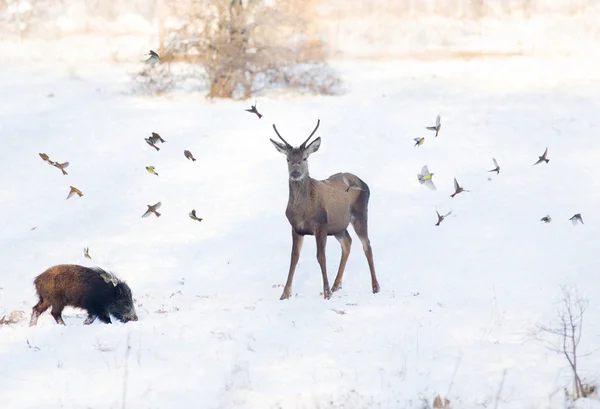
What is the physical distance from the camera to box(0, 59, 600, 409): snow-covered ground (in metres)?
8.05

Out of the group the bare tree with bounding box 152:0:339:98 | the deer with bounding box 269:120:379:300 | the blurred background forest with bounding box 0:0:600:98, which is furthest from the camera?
the blurred background forest with bounding box 0:0:600:98

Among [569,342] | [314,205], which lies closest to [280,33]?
[314,205]

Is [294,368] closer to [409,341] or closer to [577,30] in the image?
[409,341]

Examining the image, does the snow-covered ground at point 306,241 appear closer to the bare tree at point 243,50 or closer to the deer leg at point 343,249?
the deer leg at point 343,249

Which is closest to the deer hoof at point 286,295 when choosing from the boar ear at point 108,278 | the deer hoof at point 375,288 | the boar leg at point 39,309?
the deer hoof at point 375,288

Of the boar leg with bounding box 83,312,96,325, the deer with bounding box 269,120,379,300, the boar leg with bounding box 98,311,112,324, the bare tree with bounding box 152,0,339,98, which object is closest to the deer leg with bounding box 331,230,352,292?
the deer with bounding box 269,120,379,300

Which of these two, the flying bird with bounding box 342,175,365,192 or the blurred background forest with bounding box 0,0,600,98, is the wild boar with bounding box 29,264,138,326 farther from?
the blurred background forest with bounding box 0,0,600,98

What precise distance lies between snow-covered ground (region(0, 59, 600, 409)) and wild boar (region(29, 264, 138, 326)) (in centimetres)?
37

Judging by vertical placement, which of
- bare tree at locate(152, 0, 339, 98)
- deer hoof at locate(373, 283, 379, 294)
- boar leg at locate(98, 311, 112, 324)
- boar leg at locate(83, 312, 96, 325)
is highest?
bare tree at locate(152, 0, 339, 98)

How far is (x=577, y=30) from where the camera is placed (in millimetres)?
38312

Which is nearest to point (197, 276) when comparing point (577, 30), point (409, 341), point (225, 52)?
point (409, 341)

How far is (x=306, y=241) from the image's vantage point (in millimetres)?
16844

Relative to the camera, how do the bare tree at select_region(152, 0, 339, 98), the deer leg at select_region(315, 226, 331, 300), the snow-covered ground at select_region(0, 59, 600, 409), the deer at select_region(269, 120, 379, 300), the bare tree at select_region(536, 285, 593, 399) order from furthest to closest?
1. the bare tree at select_region(152, 0, 339, 98)
2. the deer leg at select_region(315, 226, 331, 300)
3. the deer at select_region(269, 120, 379, 300)
4. the snow-covered ground at select_region(0, 59, 600, 409)
5. the bare tree at select_region(536, 285, 593, 399)

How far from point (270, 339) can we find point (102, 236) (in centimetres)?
866
